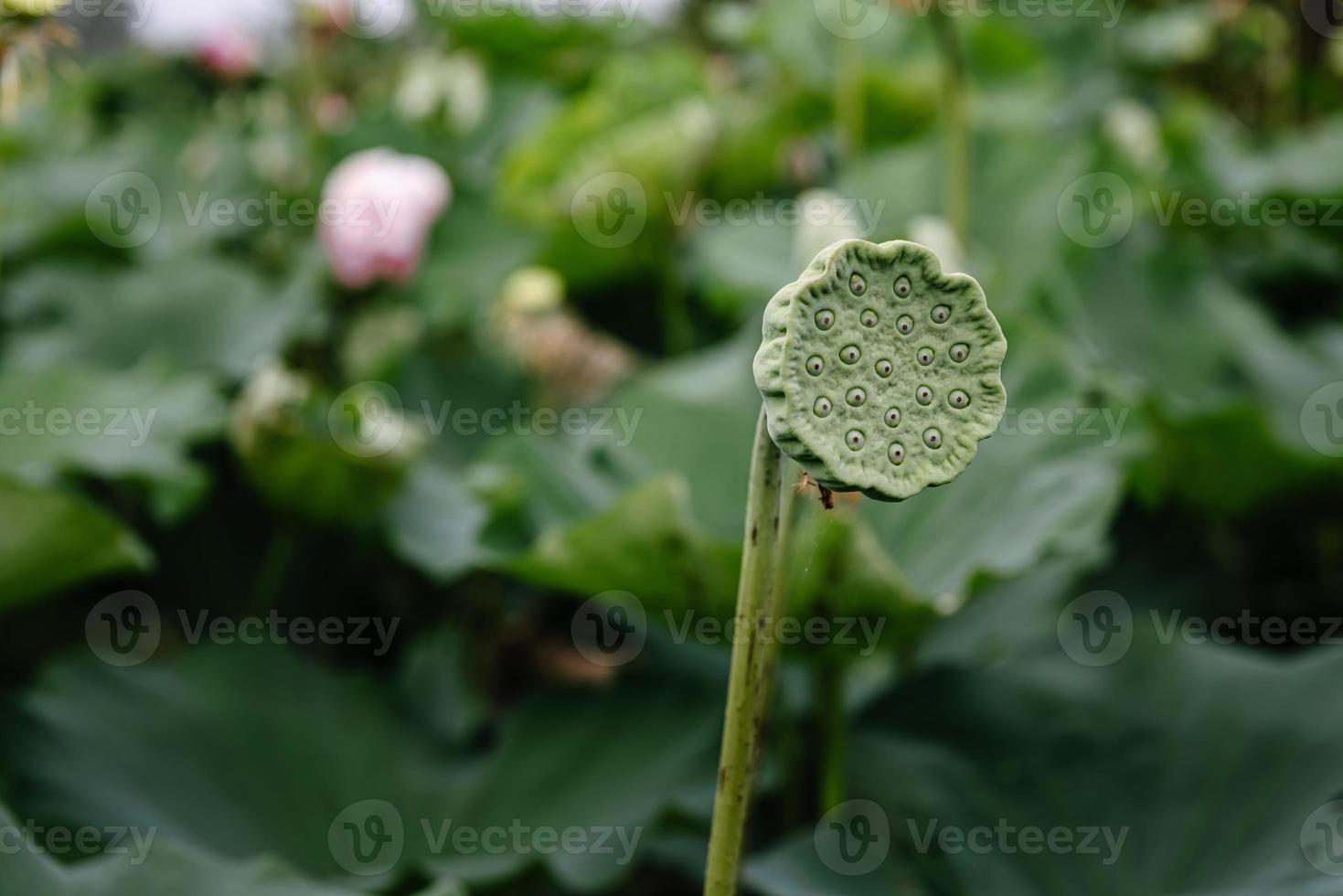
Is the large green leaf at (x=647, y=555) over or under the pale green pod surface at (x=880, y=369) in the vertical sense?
under

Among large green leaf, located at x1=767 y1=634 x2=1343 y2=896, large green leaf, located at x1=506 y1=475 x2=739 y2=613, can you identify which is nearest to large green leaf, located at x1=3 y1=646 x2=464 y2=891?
large green leaf, located at x1=506 y1=475 x2=739 y2=613

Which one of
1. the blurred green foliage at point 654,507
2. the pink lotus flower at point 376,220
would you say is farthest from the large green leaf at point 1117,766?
the pink lotus flower at point 376,220

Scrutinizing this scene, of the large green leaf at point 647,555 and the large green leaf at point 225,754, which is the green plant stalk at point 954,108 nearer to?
the large green leaf at point 647,555

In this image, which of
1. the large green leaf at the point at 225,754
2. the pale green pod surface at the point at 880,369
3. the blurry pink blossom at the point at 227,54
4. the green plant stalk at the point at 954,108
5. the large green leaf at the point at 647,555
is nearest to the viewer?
the pale green pod surface at the point at 880,369

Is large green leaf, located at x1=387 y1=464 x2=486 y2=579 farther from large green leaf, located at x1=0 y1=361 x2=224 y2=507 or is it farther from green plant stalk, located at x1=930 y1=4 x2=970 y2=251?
green plant stalk, located at x1=930 y1=4 x2=970 y2=251

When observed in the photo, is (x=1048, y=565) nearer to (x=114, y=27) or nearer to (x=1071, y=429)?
(x=1071, y=429)

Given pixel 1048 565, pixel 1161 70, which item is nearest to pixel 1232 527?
pixel 1048 565
